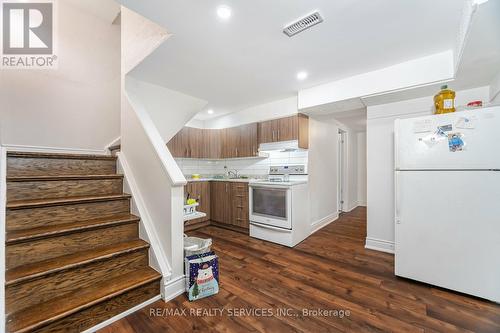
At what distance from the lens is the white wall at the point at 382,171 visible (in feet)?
9.02

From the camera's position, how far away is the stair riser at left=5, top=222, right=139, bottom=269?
1391 mm

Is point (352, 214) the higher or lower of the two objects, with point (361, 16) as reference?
lower

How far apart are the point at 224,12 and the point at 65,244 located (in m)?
2.21

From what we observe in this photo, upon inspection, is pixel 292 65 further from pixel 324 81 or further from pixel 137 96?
pixel 137 96

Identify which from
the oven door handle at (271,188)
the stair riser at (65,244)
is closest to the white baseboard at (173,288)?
the stair riser at (65,244)

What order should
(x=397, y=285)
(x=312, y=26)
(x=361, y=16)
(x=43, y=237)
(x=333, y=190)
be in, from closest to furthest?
1. (x=43, y=237)
2. (x=361, y=16)
3. (x=312, y=26)
4. (x=397, y=285)
5. (x=333, y=190)

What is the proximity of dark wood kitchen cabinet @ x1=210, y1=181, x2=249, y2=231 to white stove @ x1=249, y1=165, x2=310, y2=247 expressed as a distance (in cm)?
21

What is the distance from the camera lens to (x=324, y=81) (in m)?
2.80

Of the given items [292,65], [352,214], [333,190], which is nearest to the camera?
[292,65]

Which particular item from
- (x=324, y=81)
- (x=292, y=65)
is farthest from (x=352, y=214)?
(x=292, y=65)

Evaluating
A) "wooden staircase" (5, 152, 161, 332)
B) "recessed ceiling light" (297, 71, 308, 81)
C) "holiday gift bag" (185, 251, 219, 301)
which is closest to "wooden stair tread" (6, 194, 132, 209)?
"wooden staircase" (5, 152, 161, 332)

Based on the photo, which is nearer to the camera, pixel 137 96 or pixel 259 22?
pixel 259 22

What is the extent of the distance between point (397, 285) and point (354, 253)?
0.74 metres

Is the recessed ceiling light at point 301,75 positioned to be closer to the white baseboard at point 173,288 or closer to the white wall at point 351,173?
the white baseboard at point 173,288
